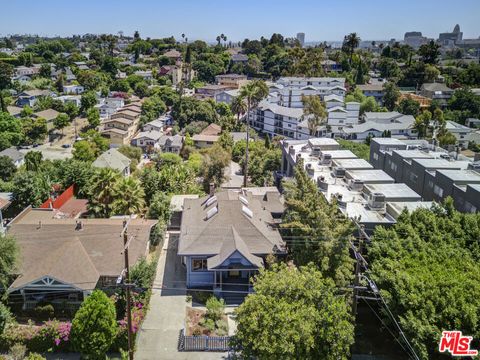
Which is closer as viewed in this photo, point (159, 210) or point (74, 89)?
point (159, 210)

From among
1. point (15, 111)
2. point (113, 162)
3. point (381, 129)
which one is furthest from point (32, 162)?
point (381, 129)

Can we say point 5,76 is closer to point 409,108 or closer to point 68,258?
point 68,258

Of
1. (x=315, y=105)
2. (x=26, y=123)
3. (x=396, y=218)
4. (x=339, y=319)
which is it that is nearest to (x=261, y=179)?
(x=315, y=105)

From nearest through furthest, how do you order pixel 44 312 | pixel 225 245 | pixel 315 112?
pixel 44 312, pixel 225 245, pixel 315 112

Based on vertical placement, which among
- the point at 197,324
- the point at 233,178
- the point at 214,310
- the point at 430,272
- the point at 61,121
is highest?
the point at 430,272

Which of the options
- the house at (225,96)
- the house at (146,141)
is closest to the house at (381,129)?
the house at (146,141)

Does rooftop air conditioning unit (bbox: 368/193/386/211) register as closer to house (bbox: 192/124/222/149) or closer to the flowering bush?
the flowering bush

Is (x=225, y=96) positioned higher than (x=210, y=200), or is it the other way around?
(x=225, y=96)

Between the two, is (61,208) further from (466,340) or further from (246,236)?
(466,340)
